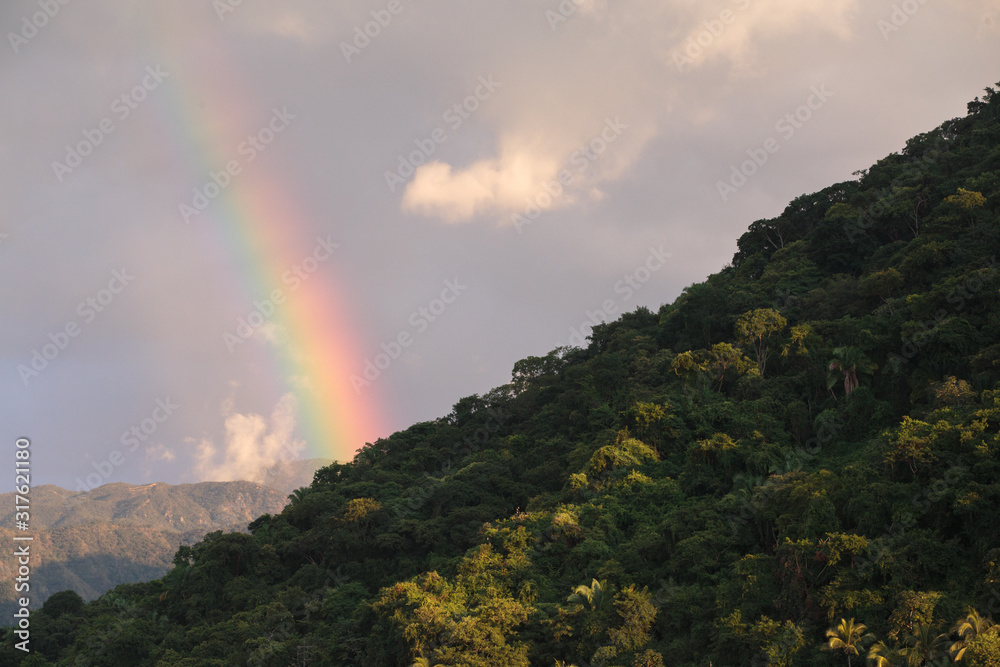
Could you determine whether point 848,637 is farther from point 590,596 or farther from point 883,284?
point 883,284

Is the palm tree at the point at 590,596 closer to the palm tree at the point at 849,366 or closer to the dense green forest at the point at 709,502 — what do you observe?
the dense green forest at the point at 709,502

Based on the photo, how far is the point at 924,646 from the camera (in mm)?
25469

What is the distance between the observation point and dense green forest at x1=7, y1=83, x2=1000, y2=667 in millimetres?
30219

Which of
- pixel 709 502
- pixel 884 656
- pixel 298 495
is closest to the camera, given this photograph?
pixel 884 656

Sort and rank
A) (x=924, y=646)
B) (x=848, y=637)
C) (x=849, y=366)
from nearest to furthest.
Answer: (x=924, y=646) → (x=848, y=637) → (x=849, y=366)

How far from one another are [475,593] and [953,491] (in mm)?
22468

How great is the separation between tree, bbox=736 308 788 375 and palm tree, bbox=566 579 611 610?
20.4 m

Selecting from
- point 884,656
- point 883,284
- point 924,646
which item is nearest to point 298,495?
point 883,284

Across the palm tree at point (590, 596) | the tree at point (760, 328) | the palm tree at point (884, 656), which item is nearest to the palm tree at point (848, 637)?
the palm tree at point (884, 656)

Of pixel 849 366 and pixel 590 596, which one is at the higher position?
pixel 849 366

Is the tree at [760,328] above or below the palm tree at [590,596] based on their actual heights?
above

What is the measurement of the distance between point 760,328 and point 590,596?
23.0m

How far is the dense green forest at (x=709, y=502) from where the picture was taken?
99.1 ft

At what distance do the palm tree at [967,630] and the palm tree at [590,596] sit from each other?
15.4m
